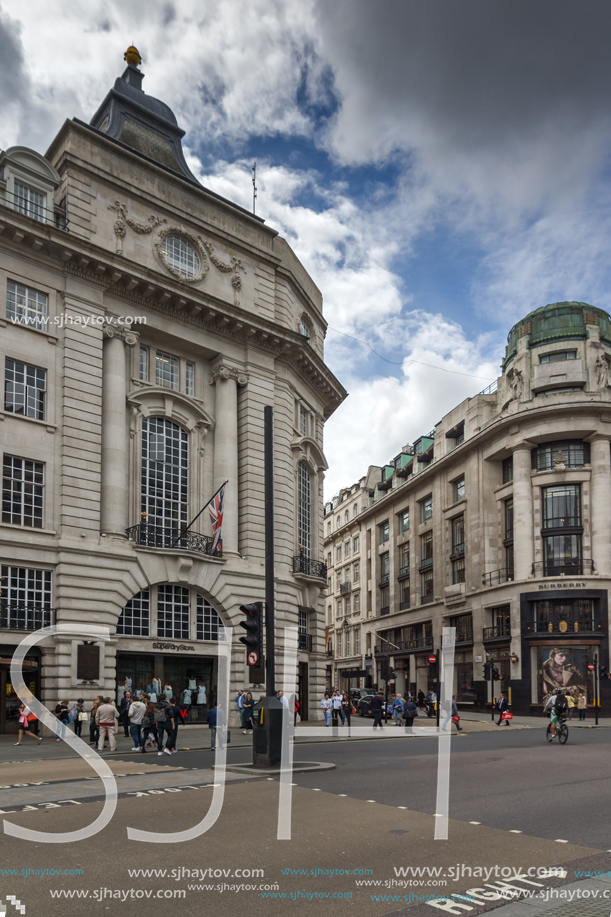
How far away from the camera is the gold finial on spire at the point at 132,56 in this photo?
4203cm

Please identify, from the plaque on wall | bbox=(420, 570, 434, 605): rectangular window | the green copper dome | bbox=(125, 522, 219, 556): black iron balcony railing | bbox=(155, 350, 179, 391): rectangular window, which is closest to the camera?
the plaque on wall

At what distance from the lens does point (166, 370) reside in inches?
1396

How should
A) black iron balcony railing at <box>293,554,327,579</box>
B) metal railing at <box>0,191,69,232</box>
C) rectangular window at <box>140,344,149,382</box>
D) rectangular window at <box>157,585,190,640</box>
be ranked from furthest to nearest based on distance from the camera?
black iron balcony railing at <box>293,554,327,579</box>, rectangular window at <box>140,344,149,382</box>, rectangular window at <box>157,585,190,640</box>, metal railing at <box>0,191,69,232</box>

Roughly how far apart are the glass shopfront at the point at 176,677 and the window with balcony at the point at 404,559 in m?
41.6

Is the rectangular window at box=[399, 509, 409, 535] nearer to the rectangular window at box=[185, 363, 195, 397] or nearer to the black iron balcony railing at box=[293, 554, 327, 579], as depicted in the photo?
the black iron balcony railing at box=[293, 554, 327, 579]

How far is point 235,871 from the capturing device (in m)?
8.26

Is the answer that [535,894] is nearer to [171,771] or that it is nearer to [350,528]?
[171,771]

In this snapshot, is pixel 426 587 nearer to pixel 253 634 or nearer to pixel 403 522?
pixel 403 522

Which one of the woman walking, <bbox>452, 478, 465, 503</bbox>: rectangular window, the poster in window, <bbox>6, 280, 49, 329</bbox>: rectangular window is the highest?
<bbox>6, 280, 49, 329</bbox>: rectangular window

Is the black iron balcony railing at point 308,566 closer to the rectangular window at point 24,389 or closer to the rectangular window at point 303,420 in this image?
the rectangular window at point 303,420

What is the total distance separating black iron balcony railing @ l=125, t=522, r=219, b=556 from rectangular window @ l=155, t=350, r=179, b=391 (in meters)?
6.23

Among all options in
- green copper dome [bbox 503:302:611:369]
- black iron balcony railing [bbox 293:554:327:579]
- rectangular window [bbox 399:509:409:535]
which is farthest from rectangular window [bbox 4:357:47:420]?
rectangular window [bbox 399:509:409:535]

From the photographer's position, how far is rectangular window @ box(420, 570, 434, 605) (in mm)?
68938

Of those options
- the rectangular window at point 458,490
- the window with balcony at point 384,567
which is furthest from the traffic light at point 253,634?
the window with balcony at point 384,567
